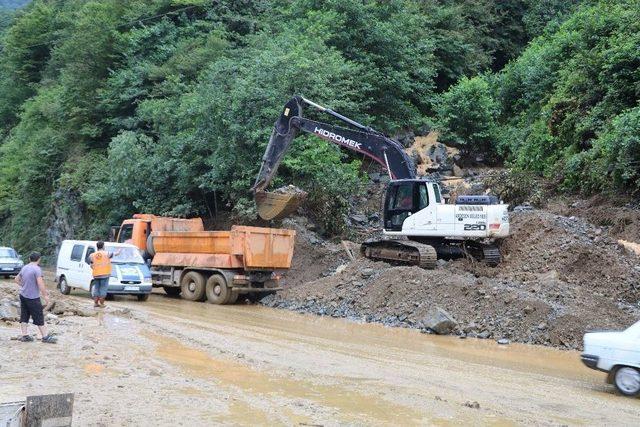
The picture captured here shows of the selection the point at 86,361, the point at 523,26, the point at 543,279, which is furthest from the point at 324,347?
the point at 523,26

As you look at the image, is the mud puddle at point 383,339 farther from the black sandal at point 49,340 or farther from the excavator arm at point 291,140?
the excavator arm at point 291,140

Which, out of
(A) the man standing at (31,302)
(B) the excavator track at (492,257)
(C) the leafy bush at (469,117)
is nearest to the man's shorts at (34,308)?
(A) the man standing at (31,302)

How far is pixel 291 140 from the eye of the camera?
22.7 metres

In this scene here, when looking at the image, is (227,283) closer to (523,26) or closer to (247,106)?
(247,106)

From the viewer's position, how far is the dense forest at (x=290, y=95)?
26.1 meters

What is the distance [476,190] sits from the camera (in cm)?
2777

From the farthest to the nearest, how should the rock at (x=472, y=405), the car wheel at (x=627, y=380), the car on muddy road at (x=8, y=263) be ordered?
1. the car on muddy road at (x=8, y=263)
2. the car wheel at (x=627, y=380)
3. the rock at (x=472, y=405)

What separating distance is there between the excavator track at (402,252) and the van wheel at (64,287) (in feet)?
31.4

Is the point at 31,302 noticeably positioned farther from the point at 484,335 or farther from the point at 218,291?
A: the point at 484,335

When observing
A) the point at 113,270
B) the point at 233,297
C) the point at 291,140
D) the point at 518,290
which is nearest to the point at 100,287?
the point at 113,270

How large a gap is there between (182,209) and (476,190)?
12.5m

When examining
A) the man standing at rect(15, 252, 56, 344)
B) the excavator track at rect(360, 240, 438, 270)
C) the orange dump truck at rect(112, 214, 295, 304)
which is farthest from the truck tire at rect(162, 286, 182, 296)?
the man standing at rect(15, 252, 56, 344)

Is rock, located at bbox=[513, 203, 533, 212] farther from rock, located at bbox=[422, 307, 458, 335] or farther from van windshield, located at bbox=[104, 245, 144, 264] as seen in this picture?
van windshield, located at bbox=[104, 245, 144, 264]

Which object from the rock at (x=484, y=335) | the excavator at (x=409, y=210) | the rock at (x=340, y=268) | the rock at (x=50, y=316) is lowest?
the rock at (x=50, y=316)
